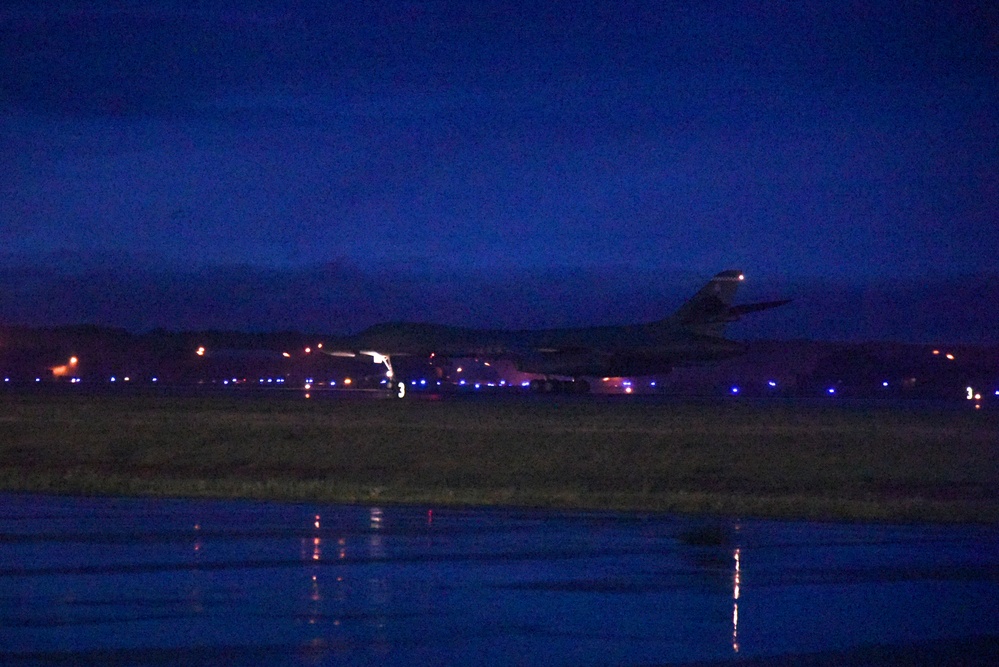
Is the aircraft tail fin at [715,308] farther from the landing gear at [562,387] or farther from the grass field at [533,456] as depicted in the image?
the grass field at [533,456]

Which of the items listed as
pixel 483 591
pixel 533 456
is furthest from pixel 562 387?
pixel 483 591

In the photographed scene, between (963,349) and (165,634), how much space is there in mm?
107014

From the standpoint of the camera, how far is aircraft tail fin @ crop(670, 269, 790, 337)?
2414 inches

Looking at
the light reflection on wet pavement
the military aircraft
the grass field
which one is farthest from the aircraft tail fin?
the light reflection on wet pavement

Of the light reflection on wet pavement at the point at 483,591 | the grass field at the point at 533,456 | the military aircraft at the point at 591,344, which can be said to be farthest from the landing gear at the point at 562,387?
the light reflection on wet pavement at the point at 483,591

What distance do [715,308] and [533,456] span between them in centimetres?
3552

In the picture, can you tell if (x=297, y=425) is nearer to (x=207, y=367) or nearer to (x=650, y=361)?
(x=650, y=361)

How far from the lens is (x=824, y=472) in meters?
25.2

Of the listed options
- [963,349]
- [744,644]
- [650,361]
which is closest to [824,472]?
[744,644]

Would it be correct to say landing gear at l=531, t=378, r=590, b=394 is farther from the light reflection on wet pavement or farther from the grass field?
the light reflection on wet pavement

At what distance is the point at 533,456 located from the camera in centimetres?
2748

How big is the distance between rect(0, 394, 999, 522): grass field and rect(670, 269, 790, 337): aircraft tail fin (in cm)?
1735

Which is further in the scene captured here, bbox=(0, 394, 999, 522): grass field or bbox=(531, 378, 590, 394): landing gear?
bbox=(531, 378, 590, 394): landing gear

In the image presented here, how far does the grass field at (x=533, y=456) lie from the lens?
19.8 m
